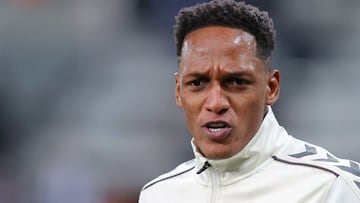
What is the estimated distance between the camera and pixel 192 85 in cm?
116

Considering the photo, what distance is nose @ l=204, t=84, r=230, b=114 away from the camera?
111 cm

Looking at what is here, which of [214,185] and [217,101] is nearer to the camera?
[217,101]

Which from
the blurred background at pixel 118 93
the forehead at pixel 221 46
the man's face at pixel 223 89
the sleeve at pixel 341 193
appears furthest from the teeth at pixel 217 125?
the blurred background at pixel 118 93

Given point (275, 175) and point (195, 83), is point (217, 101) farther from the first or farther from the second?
point (275, 175)

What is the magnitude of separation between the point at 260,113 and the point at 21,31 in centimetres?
173

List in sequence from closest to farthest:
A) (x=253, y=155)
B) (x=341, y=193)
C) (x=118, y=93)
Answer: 1. (x=341, y=193)
2. (x=253, y=155)
3. (x=118, y=93)

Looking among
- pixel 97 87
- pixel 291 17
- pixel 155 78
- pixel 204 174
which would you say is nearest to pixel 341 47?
pixel 291 17

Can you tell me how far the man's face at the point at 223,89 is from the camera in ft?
3.69

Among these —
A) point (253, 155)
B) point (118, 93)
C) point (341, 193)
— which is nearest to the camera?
point (341, 193)

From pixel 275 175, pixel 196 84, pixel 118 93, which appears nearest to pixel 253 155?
pixel 275 175

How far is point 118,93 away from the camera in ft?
8.43

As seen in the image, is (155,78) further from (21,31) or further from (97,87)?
(21,31)

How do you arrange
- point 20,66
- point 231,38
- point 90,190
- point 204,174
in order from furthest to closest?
point 20,66
point 90,190
point 204,174
point 231,38

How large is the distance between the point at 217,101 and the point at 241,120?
57 mm
